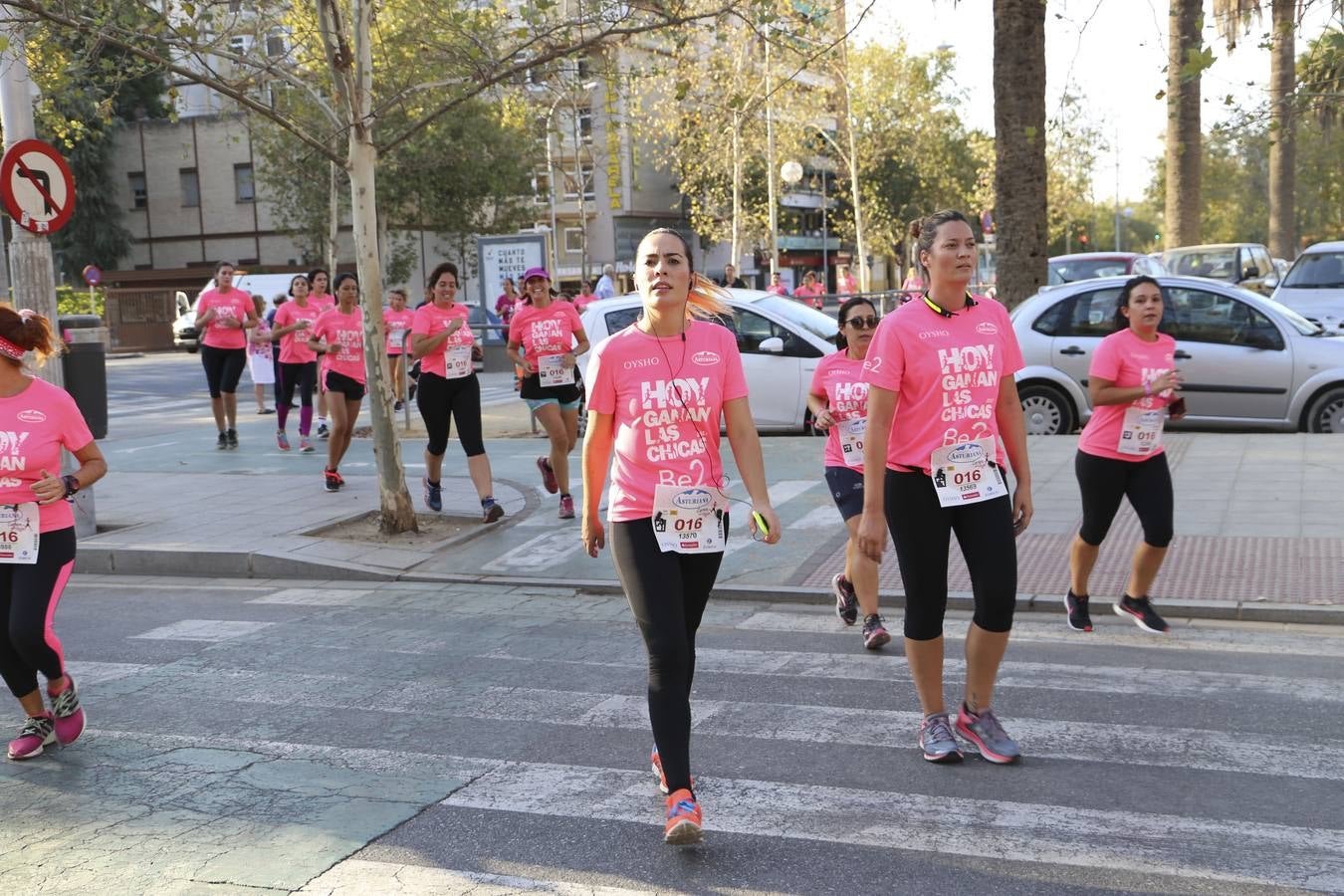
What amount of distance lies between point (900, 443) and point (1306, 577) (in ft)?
13.1

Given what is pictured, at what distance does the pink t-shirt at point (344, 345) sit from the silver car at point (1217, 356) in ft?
20.5

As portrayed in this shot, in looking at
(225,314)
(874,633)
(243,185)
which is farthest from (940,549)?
(243,185)

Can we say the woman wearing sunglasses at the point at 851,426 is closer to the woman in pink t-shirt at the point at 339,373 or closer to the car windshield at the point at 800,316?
the woman in pink t-shirt at the point at 339,373

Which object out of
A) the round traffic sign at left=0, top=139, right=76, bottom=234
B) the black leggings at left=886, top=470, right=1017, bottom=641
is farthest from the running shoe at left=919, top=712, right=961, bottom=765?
the round traffic sign at left=0, top=139, right=76, bottom=234

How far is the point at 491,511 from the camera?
10516mm

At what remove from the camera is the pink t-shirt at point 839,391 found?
6.77 metres

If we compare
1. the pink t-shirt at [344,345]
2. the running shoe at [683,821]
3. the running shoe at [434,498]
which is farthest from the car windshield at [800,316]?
the running shoe at [683,821]

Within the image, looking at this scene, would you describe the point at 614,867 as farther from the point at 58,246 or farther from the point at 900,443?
the point at 58,246

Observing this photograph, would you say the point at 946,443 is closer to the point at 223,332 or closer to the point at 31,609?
the point at 31,609

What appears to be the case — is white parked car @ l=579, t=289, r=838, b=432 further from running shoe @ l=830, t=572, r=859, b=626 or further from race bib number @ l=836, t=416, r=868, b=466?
race bib number @ l=836, t=416, r=868, b=466

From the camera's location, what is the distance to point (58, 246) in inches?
2089

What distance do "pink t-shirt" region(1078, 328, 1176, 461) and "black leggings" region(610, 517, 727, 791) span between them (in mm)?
3083

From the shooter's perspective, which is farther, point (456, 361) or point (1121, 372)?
point (456, 361)

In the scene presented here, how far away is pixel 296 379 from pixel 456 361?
5.54 meters
